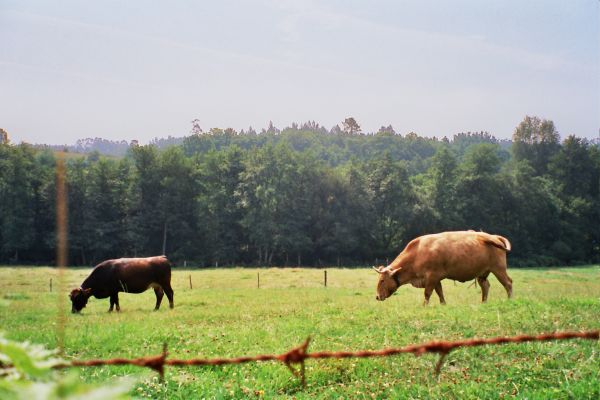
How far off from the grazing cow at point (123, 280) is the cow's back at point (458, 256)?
368 inches

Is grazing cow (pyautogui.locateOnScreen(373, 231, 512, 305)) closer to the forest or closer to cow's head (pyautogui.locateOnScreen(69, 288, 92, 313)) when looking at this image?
cow's head (pyautogui.locateOnScreen(69, 288, 92, 313))

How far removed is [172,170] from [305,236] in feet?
71.2

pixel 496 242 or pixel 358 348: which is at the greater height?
pixel 496 242

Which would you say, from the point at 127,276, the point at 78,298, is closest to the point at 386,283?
the point at 127,276

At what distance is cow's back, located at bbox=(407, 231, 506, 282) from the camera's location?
1402 centimetres

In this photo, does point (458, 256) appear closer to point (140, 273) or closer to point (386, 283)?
point (386, 283)

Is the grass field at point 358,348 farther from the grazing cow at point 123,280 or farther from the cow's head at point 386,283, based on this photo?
the grazing cow at point 123,280

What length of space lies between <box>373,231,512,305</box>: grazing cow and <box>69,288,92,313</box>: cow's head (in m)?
10.4

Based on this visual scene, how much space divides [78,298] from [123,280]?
164 centimetres

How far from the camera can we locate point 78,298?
645 inches

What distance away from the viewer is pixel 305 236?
6272 centimetres

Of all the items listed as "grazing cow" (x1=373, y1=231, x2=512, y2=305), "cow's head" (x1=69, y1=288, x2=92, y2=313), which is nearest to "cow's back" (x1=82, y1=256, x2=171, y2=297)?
"cow's head" (x1=69, y1=288, x2=92, y2=313)

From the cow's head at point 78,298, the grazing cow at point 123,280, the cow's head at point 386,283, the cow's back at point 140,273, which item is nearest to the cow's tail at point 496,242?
the cow's head at point 386,283

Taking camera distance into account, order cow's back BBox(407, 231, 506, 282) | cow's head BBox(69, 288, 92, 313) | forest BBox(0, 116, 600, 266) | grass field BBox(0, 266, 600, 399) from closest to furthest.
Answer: grass field BBox(0, 266, 600, 399)
cow's back BBox(407, 231, 506, 282)
cow's head BBox(69, 288, 92, 313)
forest BBox(0, 116, 600, 266)
